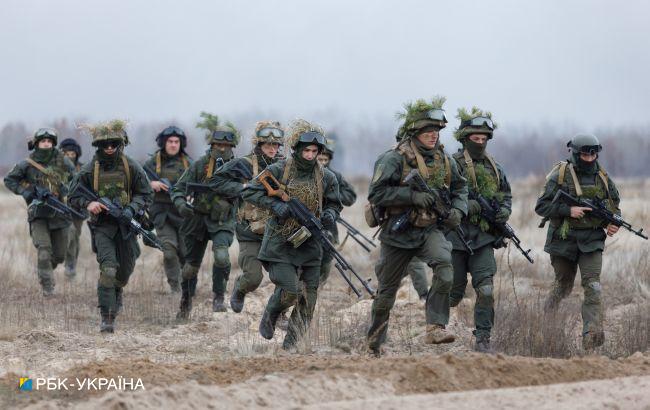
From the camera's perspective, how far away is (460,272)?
11227mm

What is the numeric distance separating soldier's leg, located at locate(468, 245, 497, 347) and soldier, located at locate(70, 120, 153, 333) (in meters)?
3.49

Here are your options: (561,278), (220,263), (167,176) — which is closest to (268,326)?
(220,263)

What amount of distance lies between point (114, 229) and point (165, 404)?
5164 millimetres

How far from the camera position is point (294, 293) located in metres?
10.4

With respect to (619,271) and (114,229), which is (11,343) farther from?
(619,271)

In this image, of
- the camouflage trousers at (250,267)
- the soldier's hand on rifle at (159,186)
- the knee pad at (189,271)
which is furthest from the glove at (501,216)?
the soldier's hand on rifle at (159,186)

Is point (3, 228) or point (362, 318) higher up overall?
point (3, 228)

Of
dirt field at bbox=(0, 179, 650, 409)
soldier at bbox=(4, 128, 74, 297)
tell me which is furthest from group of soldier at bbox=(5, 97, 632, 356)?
soldier at bbox=(4, 128, 74, 297)

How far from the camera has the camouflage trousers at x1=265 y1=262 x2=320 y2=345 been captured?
34.0 feet

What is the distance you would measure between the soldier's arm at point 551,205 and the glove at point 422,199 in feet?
7.60

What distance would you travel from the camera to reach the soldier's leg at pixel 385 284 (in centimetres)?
1010

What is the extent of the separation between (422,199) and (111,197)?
12.3 feet

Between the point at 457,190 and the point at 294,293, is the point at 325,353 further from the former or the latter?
the point at 457,190

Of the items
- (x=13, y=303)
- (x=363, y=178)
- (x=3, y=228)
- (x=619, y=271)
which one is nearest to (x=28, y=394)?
(x=13, y=303)
